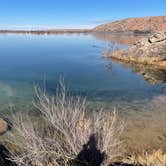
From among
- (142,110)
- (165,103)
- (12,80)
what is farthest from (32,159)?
(12,80)

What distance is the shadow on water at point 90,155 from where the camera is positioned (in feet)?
20.7

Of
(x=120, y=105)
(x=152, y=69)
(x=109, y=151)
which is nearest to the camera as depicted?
(x=109, y=151)

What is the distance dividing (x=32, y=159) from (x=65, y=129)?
96 cm

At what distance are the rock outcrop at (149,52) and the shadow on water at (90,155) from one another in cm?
2423

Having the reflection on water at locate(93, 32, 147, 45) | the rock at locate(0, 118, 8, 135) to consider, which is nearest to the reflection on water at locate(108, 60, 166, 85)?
the rock at locate(0, 118, 8, 135)

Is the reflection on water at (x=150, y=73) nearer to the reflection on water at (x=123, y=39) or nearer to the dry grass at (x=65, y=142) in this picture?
the dry grass at (x=65, y=142)

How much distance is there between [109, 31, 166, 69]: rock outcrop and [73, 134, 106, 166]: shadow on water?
24232mm

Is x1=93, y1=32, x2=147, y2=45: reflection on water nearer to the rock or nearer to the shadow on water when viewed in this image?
the rock

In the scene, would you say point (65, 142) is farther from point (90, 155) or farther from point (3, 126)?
point (3, 126)

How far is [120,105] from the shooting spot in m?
15.2

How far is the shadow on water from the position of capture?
6.32 m

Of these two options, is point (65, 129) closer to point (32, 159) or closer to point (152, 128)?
point (32, 159)

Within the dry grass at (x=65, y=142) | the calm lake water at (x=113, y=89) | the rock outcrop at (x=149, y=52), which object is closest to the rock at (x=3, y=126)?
the calm lake water at (x=113, y=89)

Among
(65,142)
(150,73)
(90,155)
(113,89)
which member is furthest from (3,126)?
(150,73)
